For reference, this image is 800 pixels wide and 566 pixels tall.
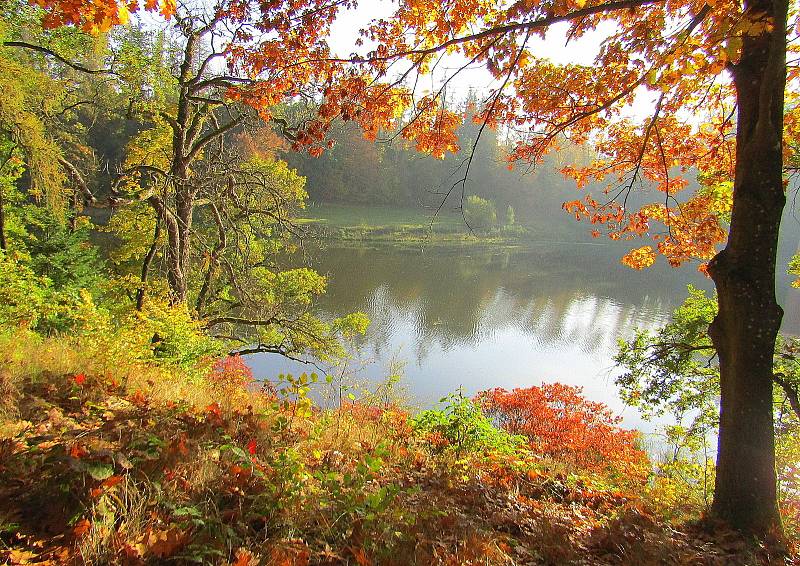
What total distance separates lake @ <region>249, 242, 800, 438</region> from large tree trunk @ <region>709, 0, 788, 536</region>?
3.74m

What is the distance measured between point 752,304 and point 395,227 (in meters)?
52.3

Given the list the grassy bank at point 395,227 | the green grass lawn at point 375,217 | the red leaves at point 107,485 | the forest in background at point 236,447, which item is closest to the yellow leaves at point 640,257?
the forest in background at point 236,447

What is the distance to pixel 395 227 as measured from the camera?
181ft

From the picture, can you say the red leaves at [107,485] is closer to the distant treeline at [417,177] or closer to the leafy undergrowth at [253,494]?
the leafy undergrowth at [253,494]

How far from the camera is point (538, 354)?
19578 millimetres

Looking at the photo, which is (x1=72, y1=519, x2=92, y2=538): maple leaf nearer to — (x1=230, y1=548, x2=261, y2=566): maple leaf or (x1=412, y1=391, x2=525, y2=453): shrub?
(x1=230, y1=548, x2=261, y2=566): maple leaf

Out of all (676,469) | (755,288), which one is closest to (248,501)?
(755,288)

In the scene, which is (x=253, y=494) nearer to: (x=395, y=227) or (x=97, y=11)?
(x=97, y=11)

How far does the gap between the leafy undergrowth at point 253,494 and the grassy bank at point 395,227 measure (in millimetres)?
40915

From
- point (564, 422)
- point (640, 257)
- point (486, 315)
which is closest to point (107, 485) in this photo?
point (640, 257)

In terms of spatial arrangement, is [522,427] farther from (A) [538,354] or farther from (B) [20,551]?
(B) [20,551]

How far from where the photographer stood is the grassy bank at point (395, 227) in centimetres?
4872

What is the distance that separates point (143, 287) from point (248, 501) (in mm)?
8363

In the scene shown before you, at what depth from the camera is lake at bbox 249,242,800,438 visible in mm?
16375
